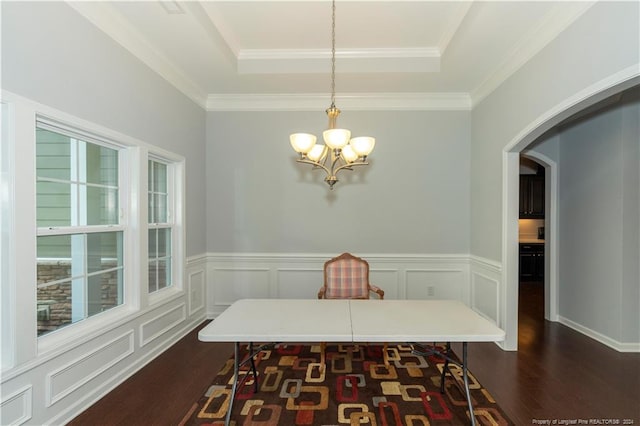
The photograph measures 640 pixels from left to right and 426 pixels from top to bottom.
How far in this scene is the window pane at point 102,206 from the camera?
259 cm

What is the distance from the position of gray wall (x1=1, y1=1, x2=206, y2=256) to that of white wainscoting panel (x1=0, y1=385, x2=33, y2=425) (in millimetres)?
1678

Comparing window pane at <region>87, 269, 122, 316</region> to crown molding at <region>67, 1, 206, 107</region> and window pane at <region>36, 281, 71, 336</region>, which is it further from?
crown molding at <region>67, 1, 206, 107</region>

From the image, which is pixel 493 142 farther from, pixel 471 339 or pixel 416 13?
pixel 471 339

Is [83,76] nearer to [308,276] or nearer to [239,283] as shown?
[239,283]

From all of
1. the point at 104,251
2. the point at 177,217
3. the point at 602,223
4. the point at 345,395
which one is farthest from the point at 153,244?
the point at 602,223

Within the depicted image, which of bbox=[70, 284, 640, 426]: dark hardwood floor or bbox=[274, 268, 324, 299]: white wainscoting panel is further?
bbox=[274, 268, 324, 299]: white wainscoting panel

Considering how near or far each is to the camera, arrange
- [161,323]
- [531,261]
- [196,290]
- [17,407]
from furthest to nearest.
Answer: [531,261], [196,290], [161,323], [17,407]

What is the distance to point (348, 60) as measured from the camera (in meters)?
3.54

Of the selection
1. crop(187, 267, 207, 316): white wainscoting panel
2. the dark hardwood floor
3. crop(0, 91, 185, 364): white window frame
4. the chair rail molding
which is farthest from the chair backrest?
crop(0, 91, 185, 364): white window frame

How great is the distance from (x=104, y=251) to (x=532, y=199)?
7496 mm

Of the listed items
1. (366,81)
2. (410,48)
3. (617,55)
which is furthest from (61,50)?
(617,55)

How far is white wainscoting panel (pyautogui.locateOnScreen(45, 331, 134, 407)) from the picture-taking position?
2.11 m

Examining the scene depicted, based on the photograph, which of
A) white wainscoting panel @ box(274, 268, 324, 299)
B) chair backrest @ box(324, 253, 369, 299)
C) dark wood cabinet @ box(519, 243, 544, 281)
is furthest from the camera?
dark wood cabinet @ box(519, 243, 544, 281)

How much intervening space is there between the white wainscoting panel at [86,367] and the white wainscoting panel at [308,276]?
1572 mm
